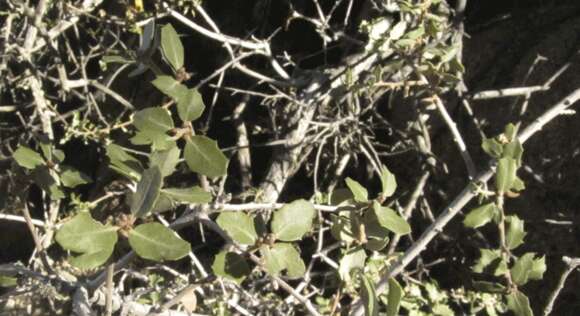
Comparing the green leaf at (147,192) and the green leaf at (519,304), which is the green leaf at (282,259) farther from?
the green leaf at (519,304)

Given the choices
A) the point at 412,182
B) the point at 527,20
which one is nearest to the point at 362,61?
the point at 412,182

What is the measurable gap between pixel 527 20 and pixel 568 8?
119 mm

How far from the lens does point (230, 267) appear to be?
1.07m

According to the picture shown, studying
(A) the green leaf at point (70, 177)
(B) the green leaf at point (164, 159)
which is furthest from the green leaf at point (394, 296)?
(A) the green leaf at point (70, 177)

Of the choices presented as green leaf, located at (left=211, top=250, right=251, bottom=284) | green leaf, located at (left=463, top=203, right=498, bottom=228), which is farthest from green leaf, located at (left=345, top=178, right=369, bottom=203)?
green leaf, located at (left=463, top=203, right=498, bottom=228)

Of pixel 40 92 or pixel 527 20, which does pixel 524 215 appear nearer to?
pixel 527 20

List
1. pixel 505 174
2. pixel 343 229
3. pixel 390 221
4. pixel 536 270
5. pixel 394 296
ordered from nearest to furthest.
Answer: pixel 394 296 < pixel 390 221 < pixel 343 229 < pixel 505 174 < pixel 536 270

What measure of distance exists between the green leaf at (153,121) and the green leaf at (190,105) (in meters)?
0.03

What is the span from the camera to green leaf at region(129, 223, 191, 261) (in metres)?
0.96

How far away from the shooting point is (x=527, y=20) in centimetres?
211

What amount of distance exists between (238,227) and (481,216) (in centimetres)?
63

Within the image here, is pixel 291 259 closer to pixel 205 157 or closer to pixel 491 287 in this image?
pixel 205 157

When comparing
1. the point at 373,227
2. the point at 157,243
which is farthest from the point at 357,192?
the point at 157,243

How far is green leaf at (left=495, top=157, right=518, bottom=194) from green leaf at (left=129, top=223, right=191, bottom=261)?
710 mm
